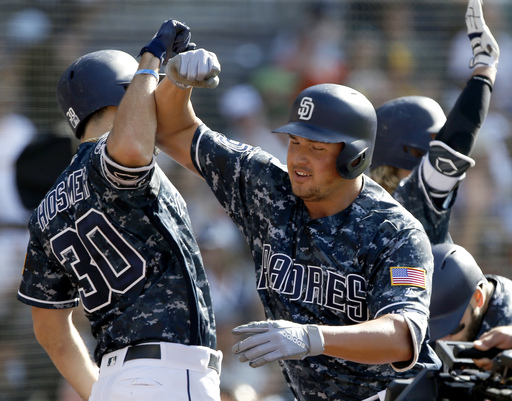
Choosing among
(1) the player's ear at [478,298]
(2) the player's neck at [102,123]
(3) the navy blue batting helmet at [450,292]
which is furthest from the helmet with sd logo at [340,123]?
(1) the player's ear at [478,298]

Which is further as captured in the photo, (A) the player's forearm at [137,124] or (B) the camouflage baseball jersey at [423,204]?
(B) the camouflage baseball jersey at [423,204]

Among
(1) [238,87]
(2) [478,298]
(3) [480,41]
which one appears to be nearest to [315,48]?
(1) [238,87]

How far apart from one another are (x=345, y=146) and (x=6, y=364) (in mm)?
4077

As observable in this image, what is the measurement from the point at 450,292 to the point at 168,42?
1.75 metres

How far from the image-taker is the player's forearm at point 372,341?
2.55 metres

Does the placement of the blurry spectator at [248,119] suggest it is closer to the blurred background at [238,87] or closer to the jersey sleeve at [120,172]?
the blurred background at [238,87]

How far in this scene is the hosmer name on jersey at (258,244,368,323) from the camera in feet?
9.75

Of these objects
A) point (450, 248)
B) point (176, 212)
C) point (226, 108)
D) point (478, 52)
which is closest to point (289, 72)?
point (226, 108)

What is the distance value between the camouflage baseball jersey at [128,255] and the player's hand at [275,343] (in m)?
0.67

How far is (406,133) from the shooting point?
453 centimetres

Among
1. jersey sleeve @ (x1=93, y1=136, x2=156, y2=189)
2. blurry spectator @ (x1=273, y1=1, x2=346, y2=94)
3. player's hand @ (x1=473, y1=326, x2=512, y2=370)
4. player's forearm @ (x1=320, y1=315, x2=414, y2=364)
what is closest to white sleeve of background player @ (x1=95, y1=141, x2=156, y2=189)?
jersey sleeve @ (x1=93, y1=136, x2=156, y2=189)

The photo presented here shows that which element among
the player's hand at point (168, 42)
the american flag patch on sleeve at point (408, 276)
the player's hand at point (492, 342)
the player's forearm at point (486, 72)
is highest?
the player's hand at point (168, 42)

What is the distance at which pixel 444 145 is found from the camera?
13.0 ft

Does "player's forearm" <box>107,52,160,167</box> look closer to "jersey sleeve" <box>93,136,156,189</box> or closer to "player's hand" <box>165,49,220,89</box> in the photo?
"jersey sleeve" <box>93,136,156,189</box>
